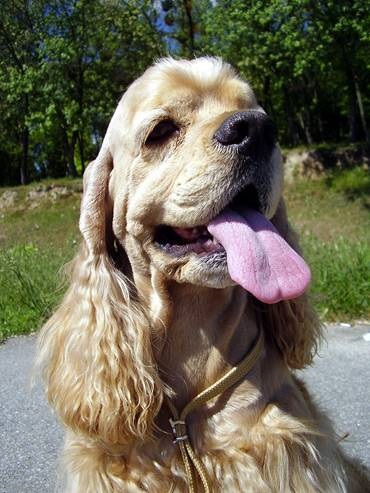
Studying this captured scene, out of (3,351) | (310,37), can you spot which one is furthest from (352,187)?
(3,351)

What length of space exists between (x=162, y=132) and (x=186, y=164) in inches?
7.7

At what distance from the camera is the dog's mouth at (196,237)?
6.55ft

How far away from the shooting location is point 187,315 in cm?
218

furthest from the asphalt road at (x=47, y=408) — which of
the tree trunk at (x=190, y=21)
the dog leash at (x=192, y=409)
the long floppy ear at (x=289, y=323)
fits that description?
the tree trunk at (x=190, y=21)

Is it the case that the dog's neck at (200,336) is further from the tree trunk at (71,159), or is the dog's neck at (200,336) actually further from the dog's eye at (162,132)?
the tree trunk at (71,159)

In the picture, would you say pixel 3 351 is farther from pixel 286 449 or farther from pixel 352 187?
pixel 352 187

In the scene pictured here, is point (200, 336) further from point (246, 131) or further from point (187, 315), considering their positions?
point (246, 131)

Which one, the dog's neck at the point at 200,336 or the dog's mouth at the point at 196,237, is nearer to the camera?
the dog's mouth at the point at 196,237

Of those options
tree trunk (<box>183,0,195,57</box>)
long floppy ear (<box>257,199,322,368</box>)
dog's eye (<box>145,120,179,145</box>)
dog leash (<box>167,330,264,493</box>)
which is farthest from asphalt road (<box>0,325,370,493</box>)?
tree trunk (<box>183,0,195,57</box>)

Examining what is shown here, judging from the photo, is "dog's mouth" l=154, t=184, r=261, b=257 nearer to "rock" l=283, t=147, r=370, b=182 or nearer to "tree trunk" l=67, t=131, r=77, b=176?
"rock" l=283, t=147, r=370, b=182

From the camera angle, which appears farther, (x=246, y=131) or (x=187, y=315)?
(x=187, y=315)

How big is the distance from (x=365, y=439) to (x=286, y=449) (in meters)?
1.39

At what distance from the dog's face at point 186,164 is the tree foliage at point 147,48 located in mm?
16841

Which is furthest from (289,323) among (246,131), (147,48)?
(147,48)
